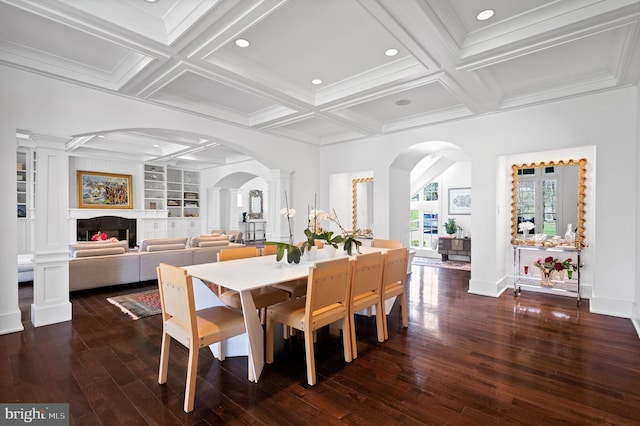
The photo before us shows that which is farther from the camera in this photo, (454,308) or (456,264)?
(456,264)

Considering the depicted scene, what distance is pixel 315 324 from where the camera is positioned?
2.45m

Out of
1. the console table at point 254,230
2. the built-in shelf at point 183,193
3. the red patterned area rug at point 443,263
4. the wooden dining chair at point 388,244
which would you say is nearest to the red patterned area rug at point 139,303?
the wooden dining chair at point 388,244

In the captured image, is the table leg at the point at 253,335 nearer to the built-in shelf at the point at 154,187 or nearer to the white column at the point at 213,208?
the built-in shelf at the point at 154,187

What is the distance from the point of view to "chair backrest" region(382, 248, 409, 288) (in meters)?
3.24

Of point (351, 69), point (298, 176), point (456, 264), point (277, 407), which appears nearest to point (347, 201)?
point (298, 176)

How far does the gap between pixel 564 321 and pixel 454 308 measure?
116cm

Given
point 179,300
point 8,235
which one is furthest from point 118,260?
point 179,300

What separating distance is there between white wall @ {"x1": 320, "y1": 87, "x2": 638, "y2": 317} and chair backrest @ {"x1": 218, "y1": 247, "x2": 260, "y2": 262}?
11.0 ft

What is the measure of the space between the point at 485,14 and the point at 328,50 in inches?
54.6

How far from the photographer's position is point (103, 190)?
27.8 feet

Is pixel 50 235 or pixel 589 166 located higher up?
pixel 589 166

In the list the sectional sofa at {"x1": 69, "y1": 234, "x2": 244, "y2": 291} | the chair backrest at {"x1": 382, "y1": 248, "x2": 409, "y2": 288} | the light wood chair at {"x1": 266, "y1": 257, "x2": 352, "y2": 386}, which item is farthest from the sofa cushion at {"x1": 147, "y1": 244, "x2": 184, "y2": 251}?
the chair backrest at {"x1": 382, "y1": 248, "x2": 409, "y2": 288}

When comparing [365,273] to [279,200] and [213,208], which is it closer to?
[279,200]

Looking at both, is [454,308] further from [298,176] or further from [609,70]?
[298,176]
